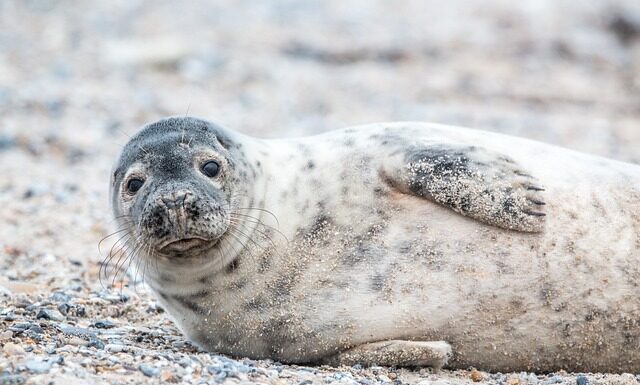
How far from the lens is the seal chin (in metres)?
3.84

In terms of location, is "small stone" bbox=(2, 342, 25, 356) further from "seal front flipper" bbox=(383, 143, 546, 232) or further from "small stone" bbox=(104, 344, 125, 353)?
"seal front flipper" bbox=(383, 143, 546, 232)

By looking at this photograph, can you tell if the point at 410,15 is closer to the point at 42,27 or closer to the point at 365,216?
the point at 42,27

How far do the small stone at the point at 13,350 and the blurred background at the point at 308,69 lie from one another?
419 centimetres

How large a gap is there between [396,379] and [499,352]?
46 cm

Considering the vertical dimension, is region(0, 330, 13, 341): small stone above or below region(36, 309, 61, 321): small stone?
above

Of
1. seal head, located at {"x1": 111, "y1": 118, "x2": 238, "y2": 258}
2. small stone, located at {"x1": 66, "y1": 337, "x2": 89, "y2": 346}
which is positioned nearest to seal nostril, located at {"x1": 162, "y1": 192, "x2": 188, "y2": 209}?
seal head, located at {"x1": 111, "y1": 118, "x2": 238, "y2": 258}

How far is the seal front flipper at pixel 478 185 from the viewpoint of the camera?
4.02m

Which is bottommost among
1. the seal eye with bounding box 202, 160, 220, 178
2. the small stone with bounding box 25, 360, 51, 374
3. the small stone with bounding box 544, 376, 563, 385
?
the small stone with bounding box 544, 376, 563, 385

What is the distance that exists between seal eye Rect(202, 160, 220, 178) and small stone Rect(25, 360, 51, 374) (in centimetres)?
101

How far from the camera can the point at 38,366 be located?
11.1 feet

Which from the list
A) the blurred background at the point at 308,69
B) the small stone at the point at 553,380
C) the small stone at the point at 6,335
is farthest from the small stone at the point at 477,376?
the blurred background at the point at 308,69

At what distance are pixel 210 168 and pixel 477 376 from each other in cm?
132

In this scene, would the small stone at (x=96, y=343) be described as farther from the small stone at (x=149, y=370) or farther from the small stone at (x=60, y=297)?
the small stone at (x=60, y=297)

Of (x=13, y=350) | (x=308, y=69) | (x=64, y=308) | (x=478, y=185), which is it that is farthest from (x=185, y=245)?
(x=308, y=69)
